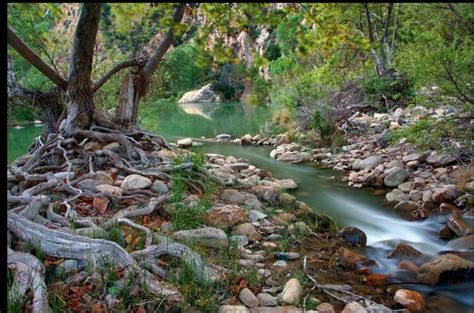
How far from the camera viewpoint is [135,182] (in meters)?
5.47

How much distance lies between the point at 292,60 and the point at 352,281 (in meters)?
17.8

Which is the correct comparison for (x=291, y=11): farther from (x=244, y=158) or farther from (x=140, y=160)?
(x=244, y=158)

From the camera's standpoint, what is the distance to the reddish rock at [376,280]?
14.2ft

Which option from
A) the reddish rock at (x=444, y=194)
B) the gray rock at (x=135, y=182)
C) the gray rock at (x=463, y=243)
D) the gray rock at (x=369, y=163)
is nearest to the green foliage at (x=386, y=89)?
the gray rock at (x=369, y=163)

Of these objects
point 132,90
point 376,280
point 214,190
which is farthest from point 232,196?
point 132,90

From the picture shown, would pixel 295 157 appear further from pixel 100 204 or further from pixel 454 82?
pixel 100 204

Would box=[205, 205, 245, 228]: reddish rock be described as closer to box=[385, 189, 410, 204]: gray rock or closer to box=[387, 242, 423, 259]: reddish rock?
box=[387, 242, 423, 259]: reddish rock

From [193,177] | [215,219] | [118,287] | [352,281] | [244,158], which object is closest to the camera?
[118,287]

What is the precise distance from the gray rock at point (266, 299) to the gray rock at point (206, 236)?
90 cm

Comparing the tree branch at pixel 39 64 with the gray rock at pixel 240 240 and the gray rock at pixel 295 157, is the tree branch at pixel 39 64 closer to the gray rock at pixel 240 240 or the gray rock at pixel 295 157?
the gray rock at pixel 240 240

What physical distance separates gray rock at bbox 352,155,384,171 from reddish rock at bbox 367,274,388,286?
4938mm

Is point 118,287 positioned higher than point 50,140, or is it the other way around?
point 50,140

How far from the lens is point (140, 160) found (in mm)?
6371

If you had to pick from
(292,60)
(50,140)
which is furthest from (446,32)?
(292,60)
